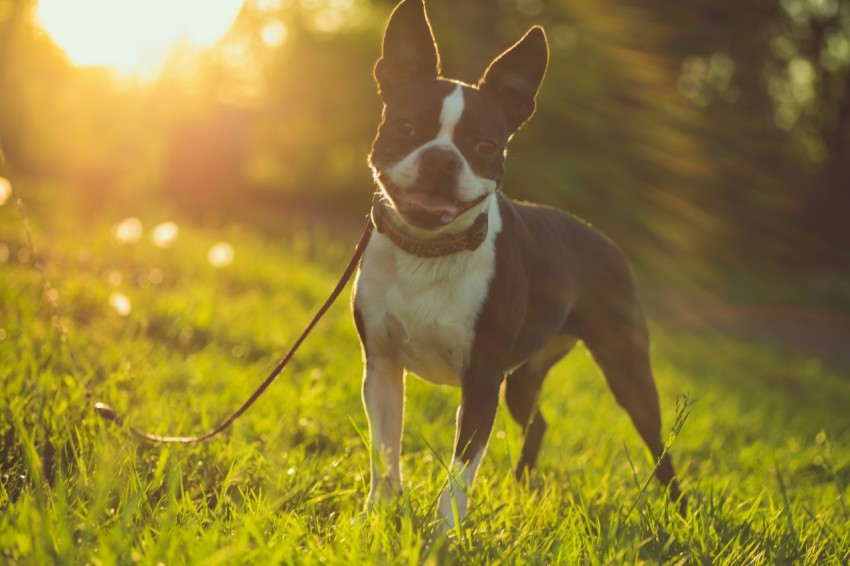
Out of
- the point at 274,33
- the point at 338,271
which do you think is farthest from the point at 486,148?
the point at 274,33

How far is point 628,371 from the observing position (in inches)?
160

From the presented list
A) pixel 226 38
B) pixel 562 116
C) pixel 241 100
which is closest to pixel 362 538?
pixel 562 116

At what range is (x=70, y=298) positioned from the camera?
559 cm

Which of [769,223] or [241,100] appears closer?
[769,223]

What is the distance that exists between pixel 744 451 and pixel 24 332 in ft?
12.8

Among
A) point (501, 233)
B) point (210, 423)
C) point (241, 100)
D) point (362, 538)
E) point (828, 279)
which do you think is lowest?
point (828, 279)

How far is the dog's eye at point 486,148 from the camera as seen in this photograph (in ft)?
10.2

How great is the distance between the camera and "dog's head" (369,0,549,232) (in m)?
2.96

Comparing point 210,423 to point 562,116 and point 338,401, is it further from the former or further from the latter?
point 562,116

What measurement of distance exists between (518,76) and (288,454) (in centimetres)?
171

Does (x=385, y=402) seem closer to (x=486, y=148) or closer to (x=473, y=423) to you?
(x=473, y=423)

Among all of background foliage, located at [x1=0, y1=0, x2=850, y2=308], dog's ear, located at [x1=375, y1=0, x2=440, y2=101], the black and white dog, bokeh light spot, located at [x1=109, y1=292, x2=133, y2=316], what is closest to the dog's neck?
the black and white dog

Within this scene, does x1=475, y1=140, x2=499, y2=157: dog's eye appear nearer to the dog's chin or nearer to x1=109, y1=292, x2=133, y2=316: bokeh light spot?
the dog's chin

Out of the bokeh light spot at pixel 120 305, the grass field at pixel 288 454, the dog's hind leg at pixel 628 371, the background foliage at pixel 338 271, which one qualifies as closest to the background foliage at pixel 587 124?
the background foliage at pixel 338 271
